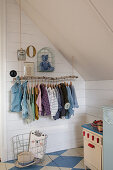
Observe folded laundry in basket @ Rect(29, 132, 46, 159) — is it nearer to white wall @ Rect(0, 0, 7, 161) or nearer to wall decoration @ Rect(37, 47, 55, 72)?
white wall @ Rect(0, 0, 7, 161)

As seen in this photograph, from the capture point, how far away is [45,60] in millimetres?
2980

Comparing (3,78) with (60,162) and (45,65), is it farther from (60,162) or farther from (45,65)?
(60,162)

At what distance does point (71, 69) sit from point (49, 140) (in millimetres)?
1408

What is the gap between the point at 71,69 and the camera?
3318 mm

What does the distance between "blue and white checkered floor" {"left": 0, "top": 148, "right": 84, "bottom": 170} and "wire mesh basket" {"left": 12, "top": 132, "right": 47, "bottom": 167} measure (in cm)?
14

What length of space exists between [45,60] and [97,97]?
115 centimetres

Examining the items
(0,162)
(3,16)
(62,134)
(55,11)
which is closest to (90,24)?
(55,11)

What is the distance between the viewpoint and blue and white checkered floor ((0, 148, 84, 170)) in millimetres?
2506

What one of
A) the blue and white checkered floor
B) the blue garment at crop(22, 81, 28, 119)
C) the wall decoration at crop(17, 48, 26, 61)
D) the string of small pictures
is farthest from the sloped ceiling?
the blue and white checkered floor

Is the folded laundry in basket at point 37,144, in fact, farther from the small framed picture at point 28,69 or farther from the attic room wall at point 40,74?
the small framed picture at point 28,69

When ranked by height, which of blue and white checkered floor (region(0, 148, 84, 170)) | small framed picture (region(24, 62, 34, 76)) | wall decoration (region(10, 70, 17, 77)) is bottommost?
blue and white checkered floor (region(0, 148, 84, 170))

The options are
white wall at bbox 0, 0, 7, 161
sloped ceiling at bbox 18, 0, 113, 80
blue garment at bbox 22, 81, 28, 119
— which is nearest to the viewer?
sloped ceiling at bbox 18, 0, 113, 80

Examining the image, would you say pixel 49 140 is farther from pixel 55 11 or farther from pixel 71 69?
pixel 55 11

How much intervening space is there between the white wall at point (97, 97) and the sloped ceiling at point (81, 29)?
12 cm
